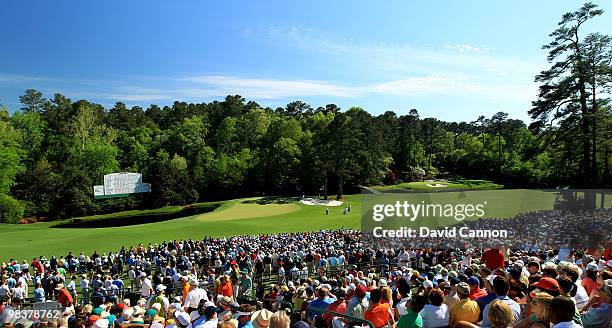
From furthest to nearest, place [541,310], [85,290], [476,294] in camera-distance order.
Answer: [85,290]
[476,294]
[541,310]

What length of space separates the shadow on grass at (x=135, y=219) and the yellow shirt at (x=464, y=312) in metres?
57.8

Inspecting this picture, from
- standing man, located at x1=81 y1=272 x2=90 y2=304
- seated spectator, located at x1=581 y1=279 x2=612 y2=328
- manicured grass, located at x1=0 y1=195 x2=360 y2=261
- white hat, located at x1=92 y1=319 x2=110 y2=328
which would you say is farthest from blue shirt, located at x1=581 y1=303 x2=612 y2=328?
manicured grass, located at x1=0 y1=195 x2=360 y2=261

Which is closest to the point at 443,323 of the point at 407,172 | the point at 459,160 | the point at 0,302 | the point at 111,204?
the point at 0,302

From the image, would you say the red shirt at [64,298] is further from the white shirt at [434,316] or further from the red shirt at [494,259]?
the red shirt at [494,259]

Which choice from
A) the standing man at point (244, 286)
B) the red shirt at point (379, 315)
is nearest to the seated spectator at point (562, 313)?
the red shirt at point (379, 315)

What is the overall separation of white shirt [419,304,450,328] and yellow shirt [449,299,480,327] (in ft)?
0.30

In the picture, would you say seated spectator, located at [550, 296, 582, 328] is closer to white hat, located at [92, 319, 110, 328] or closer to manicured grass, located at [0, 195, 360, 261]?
white hat, located at [92, 319, 110, 328]

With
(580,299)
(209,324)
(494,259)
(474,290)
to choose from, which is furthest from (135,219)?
(580,299)

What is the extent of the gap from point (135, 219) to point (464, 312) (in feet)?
203

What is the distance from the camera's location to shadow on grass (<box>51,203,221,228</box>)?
5912 centimetres

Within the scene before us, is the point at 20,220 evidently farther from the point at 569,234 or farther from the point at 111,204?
the point at 569,234

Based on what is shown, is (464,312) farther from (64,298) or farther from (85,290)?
(85,290)

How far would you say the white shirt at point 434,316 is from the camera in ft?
20.0

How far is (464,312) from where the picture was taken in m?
6.02
